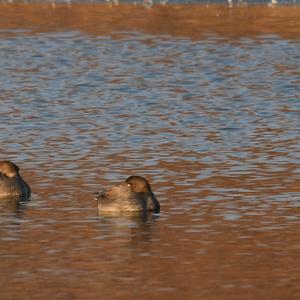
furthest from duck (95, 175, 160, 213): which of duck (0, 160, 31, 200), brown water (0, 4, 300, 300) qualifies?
duck (0, 160, 31, 200)

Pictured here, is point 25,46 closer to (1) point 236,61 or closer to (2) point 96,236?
(1) point 236,61

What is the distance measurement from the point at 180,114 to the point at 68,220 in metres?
12.9

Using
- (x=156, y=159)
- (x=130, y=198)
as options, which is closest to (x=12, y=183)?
(x=130, y=198)

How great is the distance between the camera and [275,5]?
195ft

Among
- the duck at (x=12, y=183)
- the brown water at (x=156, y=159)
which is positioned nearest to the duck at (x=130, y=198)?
the brown water at (x=156, y=159)

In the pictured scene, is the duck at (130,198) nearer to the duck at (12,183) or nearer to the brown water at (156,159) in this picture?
the brown water at (156,159)

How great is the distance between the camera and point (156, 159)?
25.1m

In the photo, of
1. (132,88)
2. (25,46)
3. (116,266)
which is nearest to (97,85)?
(132,88)

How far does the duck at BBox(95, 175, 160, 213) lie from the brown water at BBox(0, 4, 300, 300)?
0.77 feet

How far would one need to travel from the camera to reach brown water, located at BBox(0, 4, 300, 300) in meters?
16.5

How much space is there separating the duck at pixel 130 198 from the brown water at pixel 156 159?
0.24 m

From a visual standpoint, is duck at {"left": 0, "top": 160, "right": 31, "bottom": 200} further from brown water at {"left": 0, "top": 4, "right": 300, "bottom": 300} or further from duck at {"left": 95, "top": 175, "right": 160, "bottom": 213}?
duck at {"left": 95, "top": 175, "right": 160, "bottom": 213}

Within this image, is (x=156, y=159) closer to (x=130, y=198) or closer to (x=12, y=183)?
(x=12, y=183)

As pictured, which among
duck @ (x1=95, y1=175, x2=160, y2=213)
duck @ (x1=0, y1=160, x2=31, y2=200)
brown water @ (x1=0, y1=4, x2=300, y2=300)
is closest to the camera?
brown water @ (x1=0, y1=4, x2=300, y2=300)
